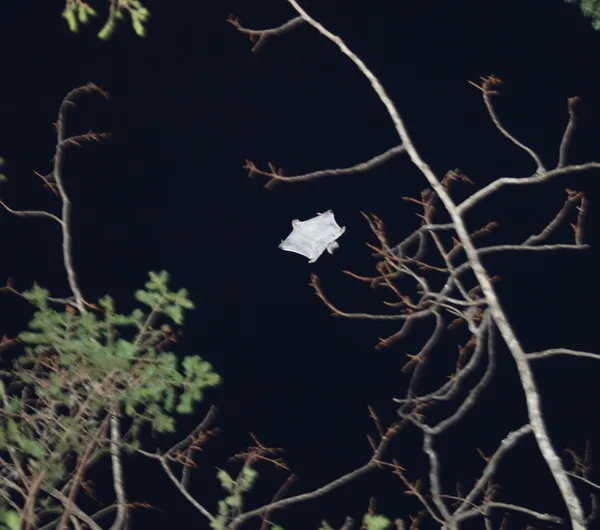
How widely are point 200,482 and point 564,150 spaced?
154 centimetres

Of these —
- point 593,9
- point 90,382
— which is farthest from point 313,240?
point 593,9

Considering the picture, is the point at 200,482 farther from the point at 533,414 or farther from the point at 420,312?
the point at 533,414

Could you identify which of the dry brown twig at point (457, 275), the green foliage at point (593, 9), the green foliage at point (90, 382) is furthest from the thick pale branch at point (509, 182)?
the green foliage at point (90, 382)

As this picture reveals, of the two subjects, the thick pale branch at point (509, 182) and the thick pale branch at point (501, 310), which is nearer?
the thick pale branch at point (501, 310)

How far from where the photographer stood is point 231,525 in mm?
2596

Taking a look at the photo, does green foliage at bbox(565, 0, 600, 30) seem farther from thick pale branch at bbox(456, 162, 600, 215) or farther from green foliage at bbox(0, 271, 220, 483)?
green foliage at bbox(0, 271, 220, 483)

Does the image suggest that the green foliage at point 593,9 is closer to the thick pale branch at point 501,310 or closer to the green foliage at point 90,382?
the thick pale branch at point 501,310

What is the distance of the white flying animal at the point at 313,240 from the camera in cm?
311

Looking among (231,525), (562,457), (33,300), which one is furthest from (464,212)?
(33,300)

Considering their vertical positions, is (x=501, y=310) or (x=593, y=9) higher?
(x=593, y=9)

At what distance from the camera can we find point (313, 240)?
3109mm

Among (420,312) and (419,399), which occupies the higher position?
(420,312)

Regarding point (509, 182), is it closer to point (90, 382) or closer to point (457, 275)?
point (457, 275)

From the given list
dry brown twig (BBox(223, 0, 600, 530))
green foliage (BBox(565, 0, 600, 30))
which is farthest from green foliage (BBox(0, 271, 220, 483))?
green foliage (BBox(565, 0, 600, 30))
